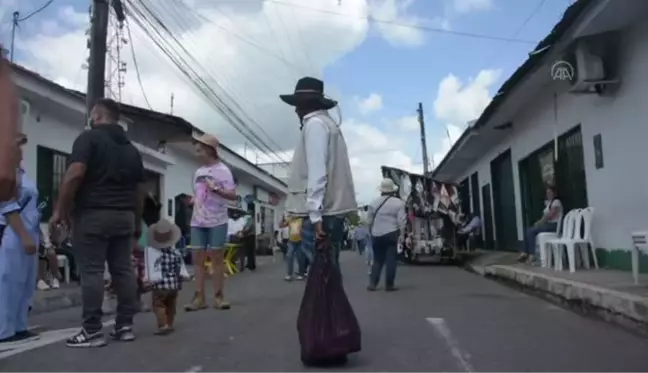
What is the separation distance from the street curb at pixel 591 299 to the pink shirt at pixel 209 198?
3.87 m

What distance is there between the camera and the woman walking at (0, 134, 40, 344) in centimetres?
562

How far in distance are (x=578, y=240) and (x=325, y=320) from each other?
7021 millimetres

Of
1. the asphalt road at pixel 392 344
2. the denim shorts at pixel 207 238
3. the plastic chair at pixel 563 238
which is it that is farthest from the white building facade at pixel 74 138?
the plastic chair at pixel 563 238

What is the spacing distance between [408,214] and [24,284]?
12841mm

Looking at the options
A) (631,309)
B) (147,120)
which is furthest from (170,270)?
(147,120)

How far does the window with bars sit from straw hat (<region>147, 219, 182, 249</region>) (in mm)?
8170

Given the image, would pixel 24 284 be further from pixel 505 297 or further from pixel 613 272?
pixel 613 272

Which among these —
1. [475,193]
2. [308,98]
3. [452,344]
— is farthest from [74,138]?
[475,193]

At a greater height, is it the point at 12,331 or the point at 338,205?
the point at 338,205

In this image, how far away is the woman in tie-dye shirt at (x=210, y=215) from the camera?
7.48 metres

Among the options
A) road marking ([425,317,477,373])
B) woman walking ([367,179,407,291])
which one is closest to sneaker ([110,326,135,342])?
road marking ([425,317,477,373])

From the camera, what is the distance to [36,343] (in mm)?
5551

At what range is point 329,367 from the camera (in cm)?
448

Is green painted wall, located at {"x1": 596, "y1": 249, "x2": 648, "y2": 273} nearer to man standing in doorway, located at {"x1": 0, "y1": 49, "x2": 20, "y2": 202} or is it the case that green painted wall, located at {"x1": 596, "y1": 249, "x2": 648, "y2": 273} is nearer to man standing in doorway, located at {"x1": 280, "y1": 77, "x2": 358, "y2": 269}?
man standing in doorway, located at {"x1": 280, "y1": 77, "x2": 358, "y2": 269}
